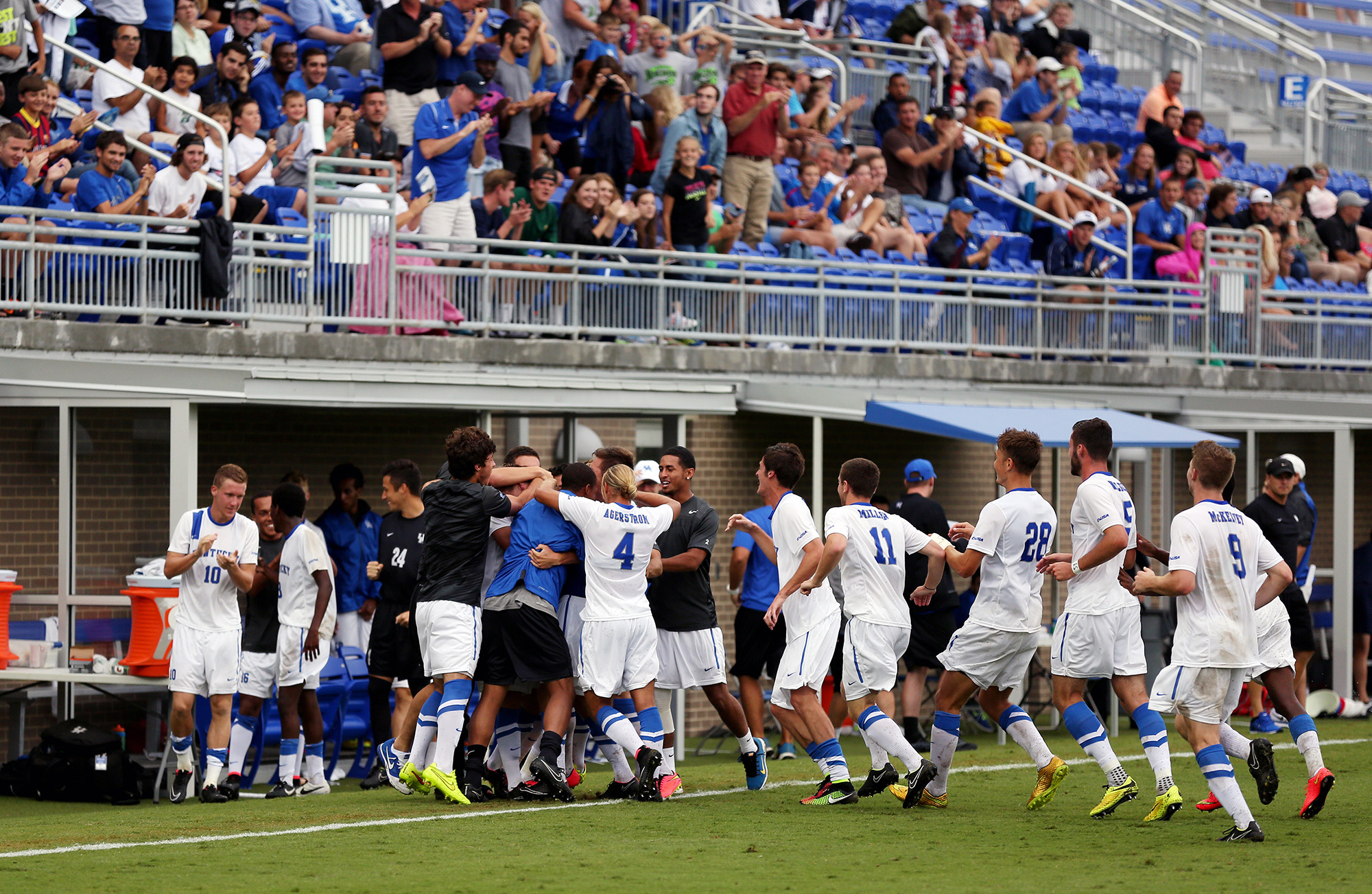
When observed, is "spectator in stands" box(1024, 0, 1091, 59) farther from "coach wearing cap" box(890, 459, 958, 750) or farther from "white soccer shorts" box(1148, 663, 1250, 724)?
"white soccer shorts" box(1148, 663, 1250, 724)

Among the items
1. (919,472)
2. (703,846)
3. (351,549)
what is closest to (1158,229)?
(919,472)

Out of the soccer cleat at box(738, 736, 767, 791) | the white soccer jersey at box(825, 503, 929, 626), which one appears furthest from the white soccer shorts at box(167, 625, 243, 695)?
the white soccer jersey at box(825, 503, 929, 626)

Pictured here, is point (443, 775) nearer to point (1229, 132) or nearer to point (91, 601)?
point (91, 601)

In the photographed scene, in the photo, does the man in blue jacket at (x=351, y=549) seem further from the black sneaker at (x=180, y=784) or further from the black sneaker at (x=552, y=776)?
the black sneaker at (x=552, y=776)

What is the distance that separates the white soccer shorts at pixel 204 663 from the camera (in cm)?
1108

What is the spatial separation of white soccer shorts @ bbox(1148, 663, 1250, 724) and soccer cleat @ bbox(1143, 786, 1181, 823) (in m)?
0.57

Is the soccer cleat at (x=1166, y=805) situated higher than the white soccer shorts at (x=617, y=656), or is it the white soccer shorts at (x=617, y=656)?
the white soccer shorts at (x=617, y=656)

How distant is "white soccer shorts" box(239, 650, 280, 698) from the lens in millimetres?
11273

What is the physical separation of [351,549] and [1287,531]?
7.03m

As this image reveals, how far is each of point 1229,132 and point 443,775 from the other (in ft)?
65.4

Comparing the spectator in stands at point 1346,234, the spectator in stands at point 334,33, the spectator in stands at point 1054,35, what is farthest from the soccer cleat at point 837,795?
the spectator in stands at point 1054,35

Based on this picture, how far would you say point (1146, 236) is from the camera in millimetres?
20156

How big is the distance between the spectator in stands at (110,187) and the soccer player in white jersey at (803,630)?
5419mm

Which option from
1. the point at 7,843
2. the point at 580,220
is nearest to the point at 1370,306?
the point at 580,220
